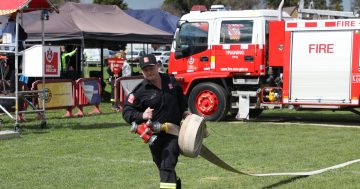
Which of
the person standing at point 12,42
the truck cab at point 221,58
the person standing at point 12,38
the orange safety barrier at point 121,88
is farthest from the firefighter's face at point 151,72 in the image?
the orange safety barrier at point 121,88

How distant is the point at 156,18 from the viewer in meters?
30.2

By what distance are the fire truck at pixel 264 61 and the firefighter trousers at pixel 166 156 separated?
9.27 metres

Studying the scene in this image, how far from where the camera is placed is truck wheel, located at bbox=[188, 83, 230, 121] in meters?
16.6

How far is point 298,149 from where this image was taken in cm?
1182

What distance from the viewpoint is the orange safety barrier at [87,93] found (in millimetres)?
18688

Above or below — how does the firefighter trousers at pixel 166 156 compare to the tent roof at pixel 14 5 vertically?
below

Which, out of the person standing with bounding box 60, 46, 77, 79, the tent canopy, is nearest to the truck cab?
the person standing with bounding box 60, 46, 77, 79

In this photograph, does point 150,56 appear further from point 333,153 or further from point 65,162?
point 333,153

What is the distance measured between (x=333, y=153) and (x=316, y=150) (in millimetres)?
465

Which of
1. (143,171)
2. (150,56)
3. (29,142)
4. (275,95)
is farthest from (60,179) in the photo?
(275,95)

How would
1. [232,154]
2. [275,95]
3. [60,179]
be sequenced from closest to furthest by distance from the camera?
[60,179] < [232,154] < [275,95]

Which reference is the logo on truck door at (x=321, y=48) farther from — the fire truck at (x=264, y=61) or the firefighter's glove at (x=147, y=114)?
the firefighter's glove at (x=147, y=114)

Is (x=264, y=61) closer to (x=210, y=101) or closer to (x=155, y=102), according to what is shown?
(x=210, y=101)

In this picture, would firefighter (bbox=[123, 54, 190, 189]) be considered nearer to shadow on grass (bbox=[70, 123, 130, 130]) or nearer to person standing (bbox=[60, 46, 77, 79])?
shadow on grass (bbox=[70, 123, 130, 130])
